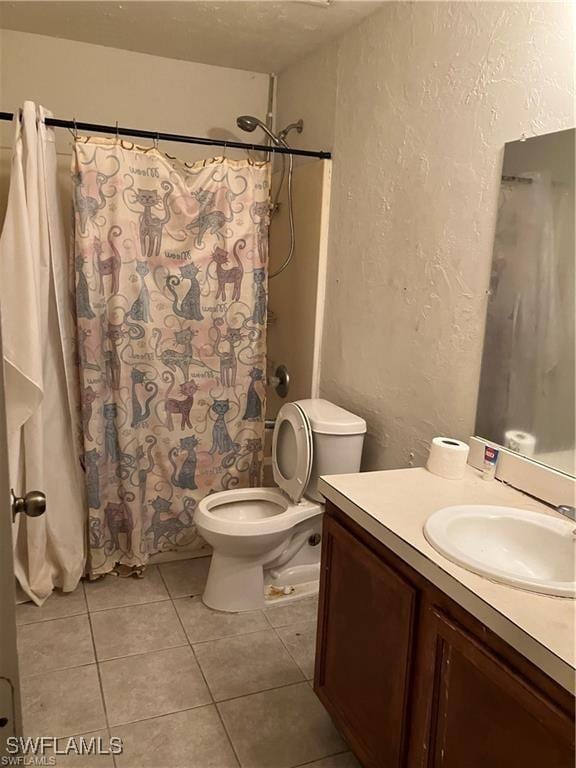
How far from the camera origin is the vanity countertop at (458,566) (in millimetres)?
967

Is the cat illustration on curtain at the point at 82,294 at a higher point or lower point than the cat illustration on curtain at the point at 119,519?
higher

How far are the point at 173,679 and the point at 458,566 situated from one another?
1.24 m

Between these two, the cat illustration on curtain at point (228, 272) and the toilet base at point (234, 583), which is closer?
the toilet base at point (234, 583)

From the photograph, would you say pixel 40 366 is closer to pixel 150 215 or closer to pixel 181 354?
pixel 181 354

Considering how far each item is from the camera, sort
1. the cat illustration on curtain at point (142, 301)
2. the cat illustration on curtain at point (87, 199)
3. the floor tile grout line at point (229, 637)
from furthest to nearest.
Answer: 1. the cat illustration on curtain at point (142, 301)
2. the cat illustration on curtain at point (87, 199)
3. the floor tile grout line at point (229, 637)

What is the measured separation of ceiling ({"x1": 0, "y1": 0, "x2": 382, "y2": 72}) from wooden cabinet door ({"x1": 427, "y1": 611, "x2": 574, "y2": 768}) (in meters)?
2.14

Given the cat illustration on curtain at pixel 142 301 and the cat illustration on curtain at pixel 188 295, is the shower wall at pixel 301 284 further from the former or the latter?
the cat illustration on curtain at pixel 142 301

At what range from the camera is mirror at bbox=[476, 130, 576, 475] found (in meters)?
1.47

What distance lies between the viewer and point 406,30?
202cm

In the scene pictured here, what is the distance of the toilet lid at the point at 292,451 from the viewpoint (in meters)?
2.28

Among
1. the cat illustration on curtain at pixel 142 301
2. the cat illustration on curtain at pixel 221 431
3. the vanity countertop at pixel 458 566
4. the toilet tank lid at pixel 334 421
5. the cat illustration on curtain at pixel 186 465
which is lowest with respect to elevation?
the cat illustration on curtain at pixel 186 465

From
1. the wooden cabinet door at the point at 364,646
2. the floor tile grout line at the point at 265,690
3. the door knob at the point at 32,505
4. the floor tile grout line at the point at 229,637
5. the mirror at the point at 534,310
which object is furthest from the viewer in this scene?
the floor tile grout line at the point at 229,637

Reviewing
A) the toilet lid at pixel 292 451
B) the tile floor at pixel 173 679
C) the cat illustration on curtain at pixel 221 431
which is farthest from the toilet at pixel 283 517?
the cat illustration on curtain at pixel 221 431

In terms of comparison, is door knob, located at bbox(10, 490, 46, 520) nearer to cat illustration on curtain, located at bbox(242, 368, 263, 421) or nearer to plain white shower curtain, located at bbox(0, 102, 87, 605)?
plain white shower curtain, located at bbox(0, 102, 87, 605)
